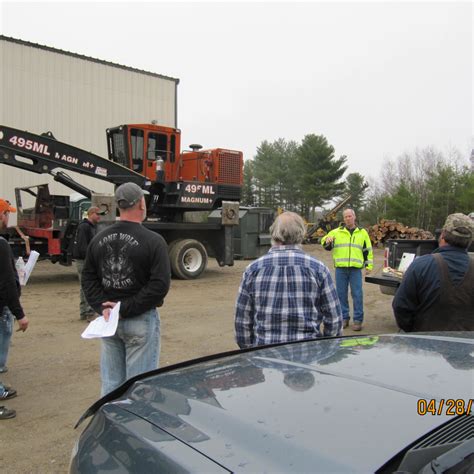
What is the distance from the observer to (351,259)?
7.13 meters

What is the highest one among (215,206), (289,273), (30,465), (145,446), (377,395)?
(215,206)

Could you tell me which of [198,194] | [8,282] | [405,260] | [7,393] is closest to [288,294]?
[8,282]

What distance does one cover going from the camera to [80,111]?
2103 cm

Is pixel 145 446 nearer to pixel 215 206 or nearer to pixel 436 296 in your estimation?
pixel 436 296

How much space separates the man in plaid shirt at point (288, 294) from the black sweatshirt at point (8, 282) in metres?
2.22

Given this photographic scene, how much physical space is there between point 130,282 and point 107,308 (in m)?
0.23

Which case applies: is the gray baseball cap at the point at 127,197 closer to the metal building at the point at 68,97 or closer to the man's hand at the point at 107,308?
the man's hand at the point at 107,308

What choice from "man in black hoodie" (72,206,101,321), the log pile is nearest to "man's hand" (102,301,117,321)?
"man in black hoodie" (72,206,101,321)

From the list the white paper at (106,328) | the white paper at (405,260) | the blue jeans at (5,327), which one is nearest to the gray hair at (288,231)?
the white paper at (106,328)

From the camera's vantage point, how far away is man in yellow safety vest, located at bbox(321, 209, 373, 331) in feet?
23.5

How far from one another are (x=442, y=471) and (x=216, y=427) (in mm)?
642

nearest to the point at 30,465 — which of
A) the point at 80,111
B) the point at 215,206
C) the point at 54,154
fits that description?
the point at 54,154

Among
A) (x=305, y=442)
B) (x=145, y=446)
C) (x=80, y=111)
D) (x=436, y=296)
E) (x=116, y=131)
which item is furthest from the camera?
(x=80, y=111)

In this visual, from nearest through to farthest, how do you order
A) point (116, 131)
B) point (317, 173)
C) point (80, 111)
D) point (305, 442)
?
point (305, 442) < point (116, 131) < point (80, 111) < point (317, 173)
